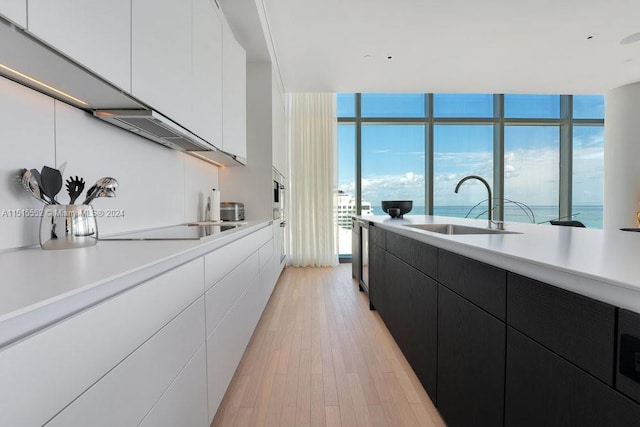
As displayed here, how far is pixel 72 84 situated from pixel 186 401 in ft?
3.76

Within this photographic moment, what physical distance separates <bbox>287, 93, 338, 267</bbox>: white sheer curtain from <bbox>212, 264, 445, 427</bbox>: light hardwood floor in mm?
2191

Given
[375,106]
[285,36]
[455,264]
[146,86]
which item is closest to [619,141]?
[375,106]

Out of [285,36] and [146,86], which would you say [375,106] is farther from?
[146,86]

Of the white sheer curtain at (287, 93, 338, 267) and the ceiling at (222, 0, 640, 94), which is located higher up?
the ceiling at (222, 0, 640, 94)

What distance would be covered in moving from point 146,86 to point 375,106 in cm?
493

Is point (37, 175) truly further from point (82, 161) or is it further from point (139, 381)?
point (139, 381)

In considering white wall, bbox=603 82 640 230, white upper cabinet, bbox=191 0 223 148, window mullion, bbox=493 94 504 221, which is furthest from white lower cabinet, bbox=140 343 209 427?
white wall, bbox=603 82 640 230

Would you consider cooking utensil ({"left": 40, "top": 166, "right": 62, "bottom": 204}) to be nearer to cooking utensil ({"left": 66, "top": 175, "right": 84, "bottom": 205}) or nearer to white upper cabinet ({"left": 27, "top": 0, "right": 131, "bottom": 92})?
cooking utensil ({"left": 66, "top": 175, "right": 84, "bottom": 205})

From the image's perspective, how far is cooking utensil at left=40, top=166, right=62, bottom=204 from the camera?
1.06 meters

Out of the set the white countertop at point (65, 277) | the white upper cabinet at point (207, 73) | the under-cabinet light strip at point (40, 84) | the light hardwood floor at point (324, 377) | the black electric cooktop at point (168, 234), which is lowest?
the light hardwood floor at point (324, 377)

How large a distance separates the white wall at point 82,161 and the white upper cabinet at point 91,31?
1.06 feet

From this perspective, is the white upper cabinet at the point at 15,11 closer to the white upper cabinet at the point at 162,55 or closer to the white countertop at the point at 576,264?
the white upper cabinet at the point at 162,55

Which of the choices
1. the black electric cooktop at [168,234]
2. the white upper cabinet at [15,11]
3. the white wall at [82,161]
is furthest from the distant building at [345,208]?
the white upper cabinet at [15,11]

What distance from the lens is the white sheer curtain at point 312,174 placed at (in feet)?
17.0
